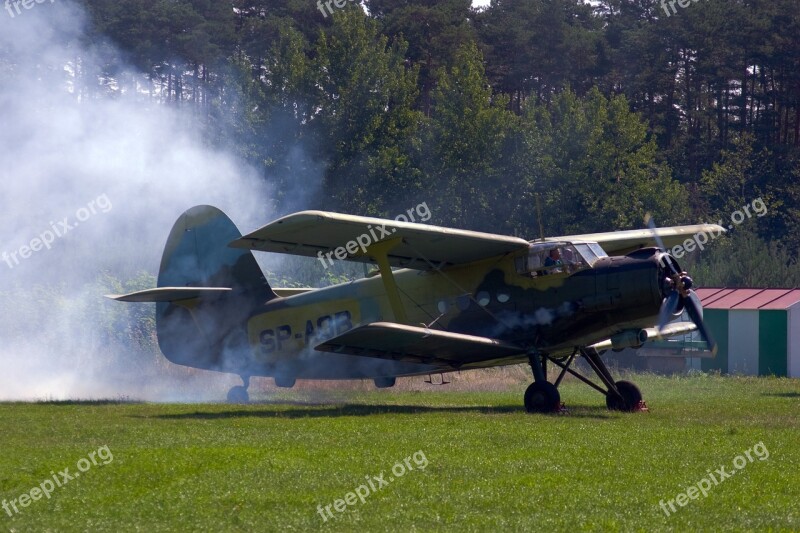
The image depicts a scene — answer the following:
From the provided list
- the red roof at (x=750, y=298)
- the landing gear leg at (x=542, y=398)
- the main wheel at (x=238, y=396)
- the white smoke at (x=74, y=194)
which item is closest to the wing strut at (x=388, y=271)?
the landing gear leg at (x=542, y=398)

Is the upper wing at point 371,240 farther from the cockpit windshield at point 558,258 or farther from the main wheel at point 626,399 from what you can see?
the main wheel at point 626,399

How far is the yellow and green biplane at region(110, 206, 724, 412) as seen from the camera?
16094mm

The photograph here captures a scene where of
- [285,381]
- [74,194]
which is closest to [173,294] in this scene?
[285,381]

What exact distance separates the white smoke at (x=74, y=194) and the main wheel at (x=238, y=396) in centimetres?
741

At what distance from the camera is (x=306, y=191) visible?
46000 millimetres

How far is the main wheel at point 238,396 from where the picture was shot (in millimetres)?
19812

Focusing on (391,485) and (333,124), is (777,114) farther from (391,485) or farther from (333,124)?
(391,485)

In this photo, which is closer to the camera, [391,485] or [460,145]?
[391,485]

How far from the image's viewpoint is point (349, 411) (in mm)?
17031

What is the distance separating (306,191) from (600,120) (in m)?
14.6

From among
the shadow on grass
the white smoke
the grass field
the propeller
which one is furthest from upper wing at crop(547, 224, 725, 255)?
the white smoke

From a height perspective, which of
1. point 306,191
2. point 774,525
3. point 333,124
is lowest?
point 774,525

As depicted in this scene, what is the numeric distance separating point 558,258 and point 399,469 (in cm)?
721

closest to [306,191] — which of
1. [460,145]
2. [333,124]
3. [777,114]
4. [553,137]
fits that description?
[333,124]
